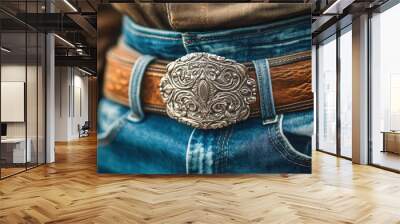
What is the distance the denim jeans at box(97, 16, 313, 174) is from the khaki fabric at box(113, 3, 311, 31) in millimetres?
112

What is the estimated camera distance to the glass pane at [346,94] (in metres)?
8.65

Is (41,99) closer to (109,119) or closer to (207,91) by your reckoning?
(109,119)

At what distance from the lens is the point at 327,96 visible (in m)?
10.4

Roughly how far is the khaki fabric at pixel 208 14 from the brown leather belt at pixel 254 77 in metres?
0.65

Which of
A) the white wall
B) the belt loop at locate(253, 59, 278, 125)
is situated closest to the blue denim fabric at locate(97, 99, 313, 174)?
the belt loop at locate(253, 59, 278, 125)

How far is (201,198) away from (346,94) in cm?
558

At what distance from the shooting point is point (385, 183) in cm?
571

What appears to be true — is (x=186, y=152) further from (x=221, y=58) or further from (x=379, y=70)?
(x=379, y=70)

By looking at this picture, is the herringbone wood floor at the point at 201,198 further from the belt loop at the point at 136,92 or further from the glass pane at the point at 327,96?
the glass pane at the point at 327,96

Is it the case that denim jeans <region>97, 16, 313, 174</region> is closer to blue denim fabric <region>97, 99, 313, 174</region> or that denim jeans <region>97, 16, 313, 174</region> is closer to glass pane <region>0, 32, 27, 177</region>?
blue denim fabric <region>97, 99, 313, 174</region>

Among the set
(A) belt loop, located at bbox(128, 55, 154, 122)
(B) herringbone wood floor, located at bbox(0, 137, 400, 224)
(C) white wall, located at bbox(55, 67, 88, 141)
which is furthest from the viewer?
(C) white wall, located at bbox(55, 67, 88, 141)

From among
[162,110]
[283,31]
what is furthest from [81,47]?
[283,31]

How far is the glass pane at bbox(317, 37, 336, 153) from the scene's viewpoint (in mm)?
9826

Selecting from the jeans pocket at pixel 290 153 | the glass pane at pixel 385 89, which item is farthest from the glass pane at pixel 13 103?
the glass pane at pixel 385 89
